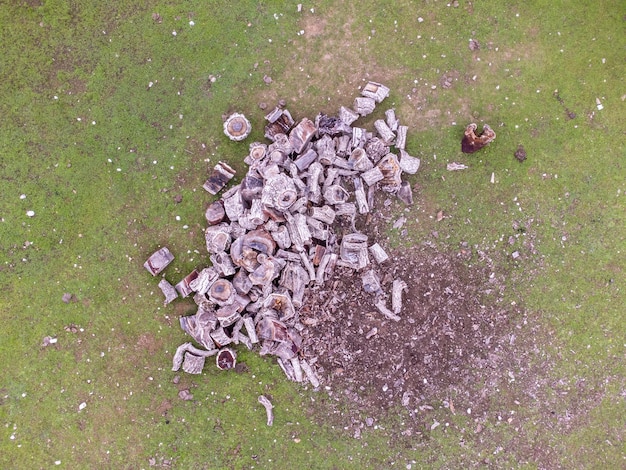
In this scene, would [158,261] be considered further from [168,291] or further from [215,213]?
[215,213]

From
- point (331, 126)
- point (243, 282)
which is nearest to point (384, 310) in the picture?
point (243, 282)

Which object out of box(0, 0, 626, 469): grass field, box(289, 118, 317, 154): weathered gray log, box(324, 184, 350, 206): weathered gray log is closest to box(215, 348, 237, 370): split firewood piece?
box(0, 0, 626, 469): grass field

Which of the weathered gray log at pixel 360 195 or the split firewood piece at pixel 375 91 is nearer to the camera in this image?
the weathered gray log at pixel 360 195

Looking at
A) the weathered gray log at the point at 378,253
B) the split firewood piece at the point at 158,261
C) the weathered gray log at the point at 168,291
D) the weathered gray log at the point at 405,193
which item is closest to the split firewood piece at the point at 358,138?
the weathered gray log at the point at 405,193

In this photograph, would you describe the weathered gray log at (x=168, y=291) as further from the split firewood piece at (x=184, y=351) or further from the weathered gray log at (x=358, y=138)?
the weathered gray log at (x=358, y=138)

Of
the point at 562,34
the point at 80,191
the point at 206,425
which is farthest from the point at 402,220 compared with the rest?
the point at 80,191
